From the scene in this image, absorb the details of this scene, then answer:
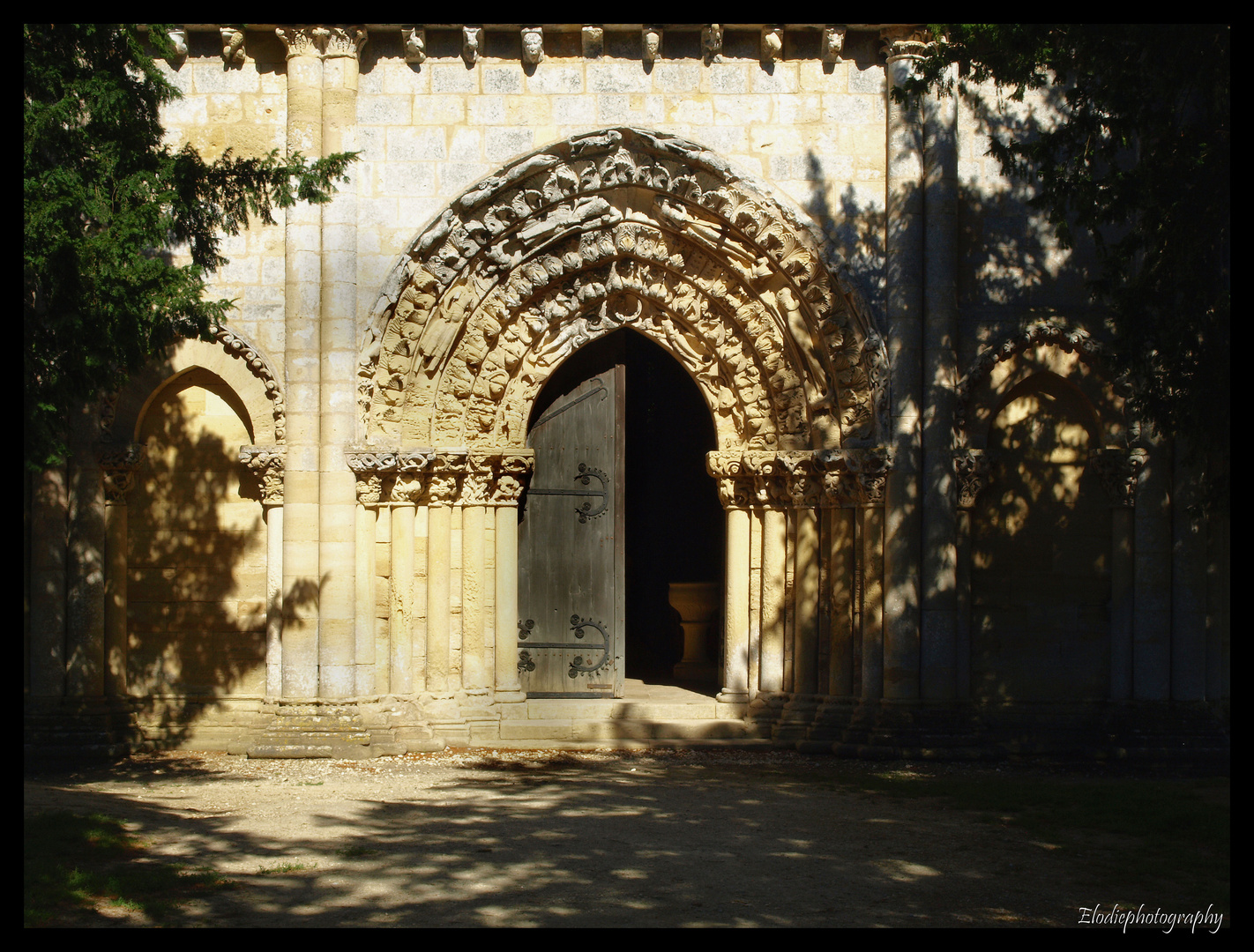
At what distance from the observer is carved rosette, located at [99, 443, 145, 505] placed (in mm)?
9773

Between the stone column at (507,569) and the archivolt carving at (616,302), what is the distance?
0.90ft

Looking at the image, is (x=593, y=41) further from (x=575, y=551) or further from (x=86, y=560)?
(x=86, y=560)

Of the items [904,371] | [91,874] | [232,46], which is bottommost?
[91,874]

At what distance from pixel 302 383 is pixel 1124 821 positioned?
6.93 m

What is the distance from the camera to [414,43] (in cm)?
984

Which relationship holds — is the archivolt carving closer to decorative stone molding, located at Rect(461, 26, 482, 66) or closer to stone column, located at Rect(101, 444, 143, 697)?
decorative stone molding, located at Rect(461, 26, 482, 66)

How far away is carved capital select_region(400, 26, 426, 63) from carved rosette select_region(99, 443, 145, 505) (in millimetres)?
4032

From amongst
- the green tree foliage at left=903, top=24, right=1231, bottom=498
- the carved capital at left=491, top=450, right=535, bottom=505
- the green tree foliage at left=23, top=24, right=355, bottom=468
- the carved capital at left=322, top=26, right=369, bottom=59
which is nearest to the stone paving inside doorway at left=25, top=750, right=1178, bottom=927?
the carved capital at left=491, top=450, right=535, bottom=505

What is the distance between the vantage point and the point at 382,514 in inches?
390

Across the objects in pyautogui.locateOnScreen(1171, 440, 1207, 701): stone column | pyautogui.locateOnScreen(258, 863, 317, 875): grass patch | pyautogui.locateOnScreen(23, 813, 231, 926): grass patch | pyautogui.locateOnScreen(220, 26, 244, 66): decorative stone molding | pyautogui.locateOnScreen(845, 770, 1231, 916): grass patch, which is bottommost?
pyautogui.locateOnScreen(845, 770, 1231, 916): grass patch

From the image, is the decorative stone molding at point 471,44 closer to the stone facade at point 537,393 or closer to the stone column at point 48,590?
the stone facade at point 537,393

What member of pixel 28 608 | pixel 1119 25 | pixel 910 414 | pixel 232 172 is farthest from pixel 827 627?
pixel 28 608

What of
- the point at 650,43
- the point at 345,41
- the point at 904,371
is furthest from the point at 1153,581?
the point at 345,41

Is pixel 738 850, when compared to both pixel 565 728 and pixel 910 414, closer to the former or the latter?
pixel 565 728
